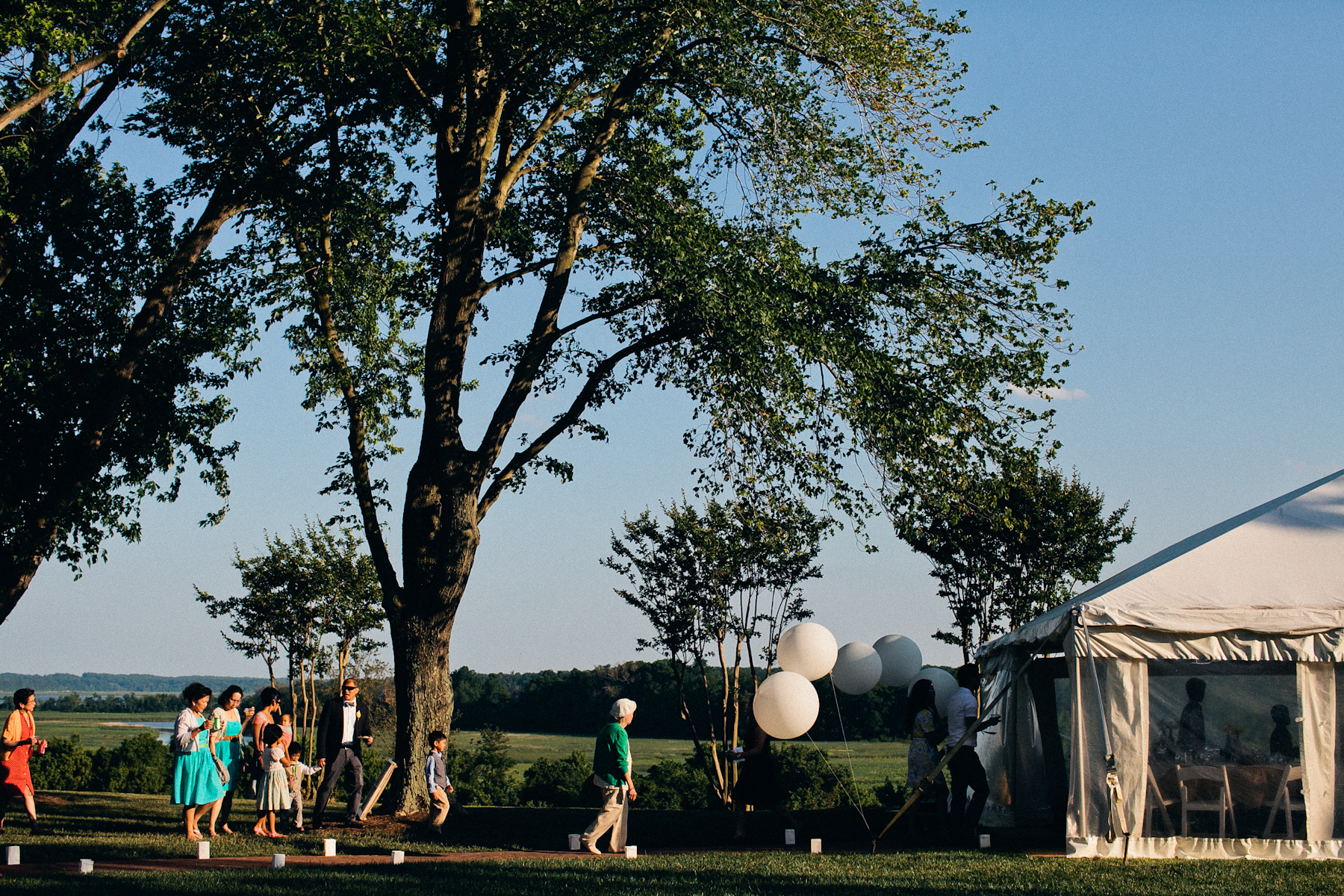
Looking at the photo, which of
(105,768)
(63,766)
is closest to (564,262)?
(63,766)

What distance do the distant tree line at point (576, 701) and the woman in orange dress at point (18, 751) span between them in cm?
2297

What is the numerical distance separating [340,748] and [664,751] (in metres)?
39.8

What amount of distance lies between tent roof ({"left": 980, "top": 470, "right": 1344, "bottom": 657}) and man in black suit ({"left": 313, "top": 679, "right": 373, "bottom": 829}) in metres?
7.96

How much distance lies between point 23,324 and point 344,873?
10050 millimetres

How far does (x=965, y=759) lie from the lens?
475 inches

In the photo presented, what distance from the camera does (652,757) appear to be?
4409 centimetres

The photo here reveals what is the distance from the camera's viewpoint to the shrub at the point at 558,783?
27.0m

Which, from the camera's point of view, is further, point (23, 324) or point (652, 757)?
point (652, 757)

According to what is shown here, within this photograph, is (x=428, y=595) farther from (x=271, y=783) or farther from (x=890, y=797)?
(x=890, y=797)

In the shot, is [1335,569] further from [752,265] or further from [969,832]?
[752,265]

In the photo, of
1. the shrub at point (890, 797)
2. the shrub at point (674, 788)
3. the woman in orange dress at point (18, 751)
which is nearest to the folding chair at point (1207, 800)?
the shrub at point (890, 797)

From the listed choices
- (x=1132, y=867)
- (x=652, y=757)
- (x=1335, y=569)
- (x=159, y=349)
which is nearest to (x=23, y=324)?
(x=159, y=349)

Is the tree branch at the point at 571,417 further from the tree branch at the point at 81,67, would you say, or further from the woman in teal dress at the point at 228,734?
the tree branch at the point at 81,67

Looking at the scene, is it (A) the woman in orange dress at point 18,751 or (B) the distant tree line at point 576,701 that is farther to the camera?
(B) the distant tree line at point 576,701
